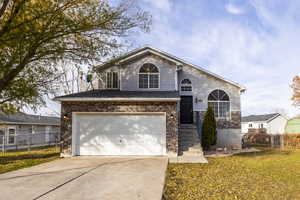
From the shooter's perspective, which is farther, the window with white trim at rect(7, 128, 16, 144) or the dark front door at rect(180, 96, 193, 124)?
the window with white trim at rect(7, 128, 16, 144)

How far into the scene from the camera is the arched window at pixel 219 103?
1573 centimetres

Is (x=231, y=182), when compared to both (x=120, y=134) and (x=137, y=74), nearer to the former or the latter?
(x=120, y=134)

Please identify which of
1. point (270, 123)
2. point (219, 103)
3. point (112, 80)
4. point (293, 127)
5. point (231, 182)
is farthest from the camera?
point (270, 123)

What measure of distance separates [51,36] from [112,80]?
6780 mm

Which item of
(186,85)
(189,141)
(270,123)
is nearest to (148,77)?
(186,85)

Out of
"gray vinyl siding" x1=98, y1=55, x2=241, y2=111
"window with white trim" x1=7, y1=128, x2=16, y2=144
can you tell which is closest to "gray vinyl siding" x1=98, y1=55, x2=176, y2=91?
"gray vinyl siding" x1=98, y1=55, x2=241, y2=111

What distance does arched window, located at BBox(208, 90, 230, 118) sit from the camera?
51.6ft

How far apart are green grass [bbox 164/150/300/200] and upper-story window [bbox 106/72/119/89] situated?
810cm

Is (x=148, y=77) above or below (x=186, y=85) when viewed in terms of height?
above

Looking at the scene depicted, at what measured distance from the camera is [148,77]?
14.8 m

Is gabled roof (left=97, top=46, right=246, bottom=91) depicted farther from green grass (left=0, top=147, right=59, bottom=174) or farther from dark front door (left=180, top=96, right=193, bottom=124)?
green grass (left=0, top=147, right=59, bottom=174)

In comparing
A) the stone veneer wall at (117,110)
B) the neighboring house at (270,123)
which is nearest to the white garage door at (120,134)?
the stone veneer wall at (117,110)

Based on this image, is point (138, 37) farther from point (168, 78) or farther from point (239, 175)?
point (239, 175)

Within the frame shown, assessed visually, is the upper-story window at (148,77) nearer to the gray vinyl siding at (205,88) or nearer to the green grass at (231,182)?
the gray vinyl siding at (205,88)
